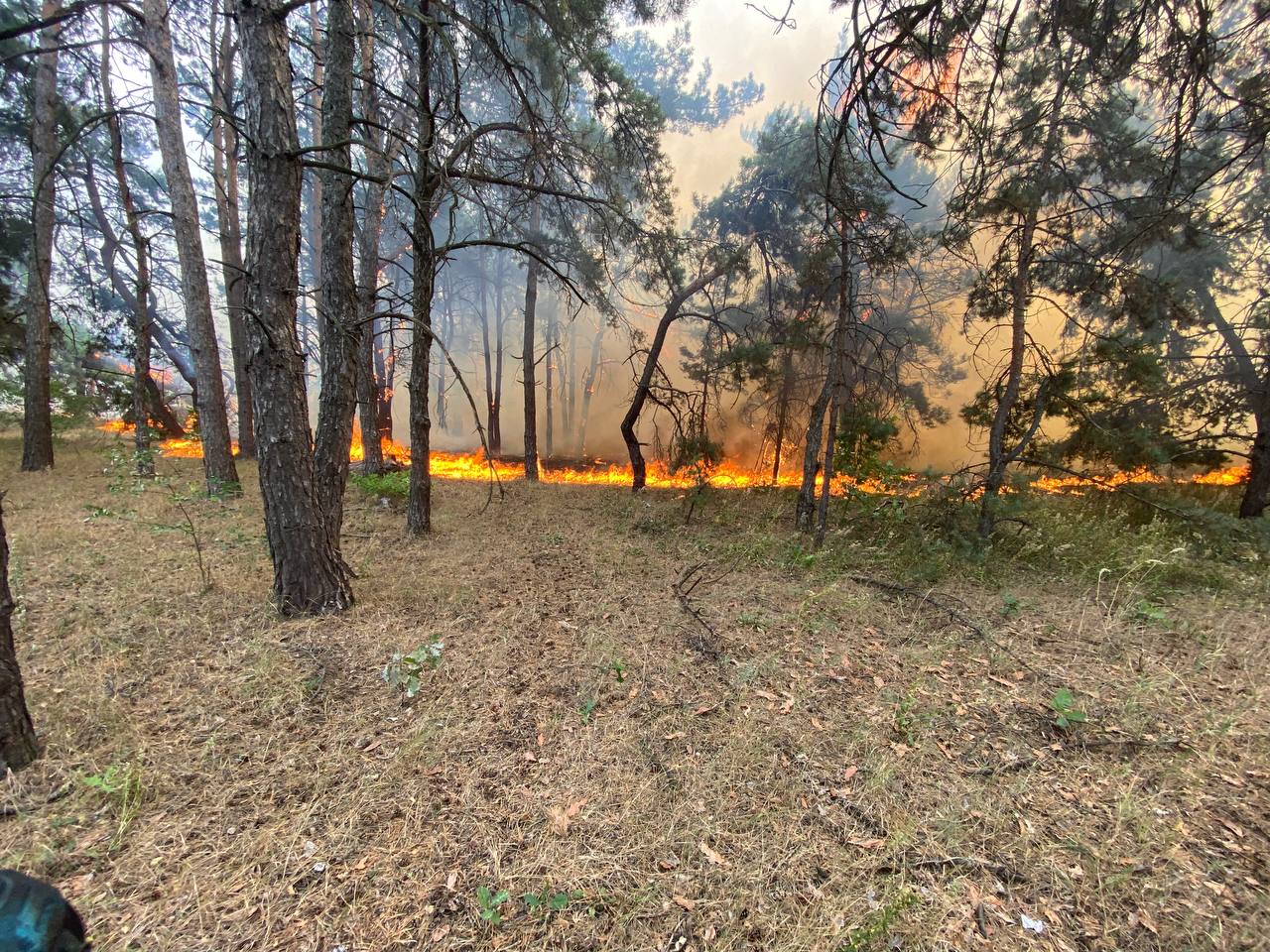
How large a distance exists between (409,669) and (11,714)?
1836 millimetres

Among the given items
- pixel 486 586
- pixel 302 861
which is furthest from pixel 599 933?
pixel 486 586

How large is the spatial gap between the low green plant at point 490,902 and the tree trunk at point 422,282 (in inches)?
118

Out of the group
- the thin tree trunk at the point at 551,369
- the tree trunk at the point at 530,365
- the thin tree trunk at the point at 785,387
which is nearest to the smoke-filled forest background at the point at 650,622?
the thin tree trunk at the point at 785,387

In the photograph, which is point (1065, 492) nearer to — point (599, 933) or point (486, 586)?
point (486, 586)

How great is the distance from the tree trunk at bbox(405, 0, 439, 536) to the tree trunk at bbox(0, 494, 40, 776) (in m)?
2.52

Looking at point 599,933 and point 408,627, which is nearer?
point 599,933

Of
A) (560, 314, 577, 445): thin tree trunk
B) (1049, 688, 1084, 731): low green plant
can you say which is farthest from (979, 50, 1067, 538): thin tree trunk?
(560, 314, 577, 445): thin tree trunk

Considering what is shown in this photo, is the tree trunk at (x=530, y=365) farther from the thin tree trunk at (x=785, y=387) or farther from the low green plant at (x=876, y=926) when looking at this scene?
the low green plant at (x=876, y=926)

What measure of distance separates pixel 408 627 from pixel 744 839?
329 centimetres

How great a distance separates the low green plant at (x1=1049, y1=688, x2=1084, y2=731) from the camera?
3131mm

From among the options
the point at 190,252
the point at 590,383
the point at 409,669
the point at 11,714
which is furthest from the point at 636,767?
the point at 590,383

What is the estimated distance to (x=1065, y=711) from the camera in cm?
322

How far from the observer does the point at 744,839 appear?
93.5 inches

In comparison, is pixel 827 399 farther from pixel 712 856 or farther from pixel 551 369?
pixel 551 369
